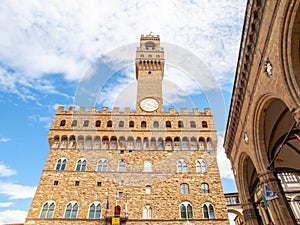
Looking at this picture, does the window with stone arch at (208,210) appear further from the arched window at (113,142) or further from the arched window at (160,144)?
the arched window at (113,142)

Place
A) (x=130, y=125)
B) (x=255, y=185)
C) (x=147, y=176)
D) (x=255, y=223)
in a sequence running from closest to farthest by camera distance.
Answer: (x=255, y=223) → (x=255, y=185) → (x=147, y=176) → (x=130, y=125)

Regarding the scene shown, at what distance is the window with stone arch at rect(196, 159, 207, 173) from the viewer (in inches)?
846

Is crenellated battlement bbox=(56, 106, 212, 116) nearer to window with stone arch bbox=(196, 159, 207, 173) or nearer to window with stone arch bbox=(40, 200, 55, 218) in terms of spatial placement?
window with stone arch bbox=(196, 159, 207, 173)

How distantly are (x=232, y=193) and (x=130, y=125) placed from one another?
50.5 ft

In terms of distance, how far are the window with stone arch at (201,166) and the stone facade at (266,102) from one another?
26.1ft

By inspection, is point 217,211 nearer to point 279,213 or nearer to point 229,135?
point 229,135

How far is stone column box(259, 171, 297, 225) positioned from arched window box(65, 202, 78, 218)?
15.8 meters

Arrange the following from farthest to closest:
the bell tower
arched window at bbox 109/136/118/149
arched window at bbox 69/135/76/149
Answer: the bell tower → arched window at bbox 109/136/118/149 → arched window at bbox 69/135/76/149

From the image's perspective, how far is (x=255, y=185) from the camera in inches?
524

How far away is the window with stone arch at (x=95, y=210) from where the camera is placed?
18453mm

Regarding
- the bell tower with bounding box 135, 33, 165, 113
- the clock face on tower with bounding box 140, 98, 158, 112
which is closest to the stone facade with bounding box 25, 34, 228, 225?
the clock face on tower with bounding box 140, 98, 158, 112

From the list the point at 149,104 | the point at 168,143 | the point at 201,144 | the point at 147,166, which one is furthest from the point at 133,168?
the point at 149,104

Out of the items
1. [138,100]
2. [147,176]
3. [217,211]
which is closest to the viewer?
[217,211]

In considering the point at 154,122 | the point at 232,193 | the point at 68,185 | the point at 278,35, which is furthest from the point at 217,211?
the point at 278,35
